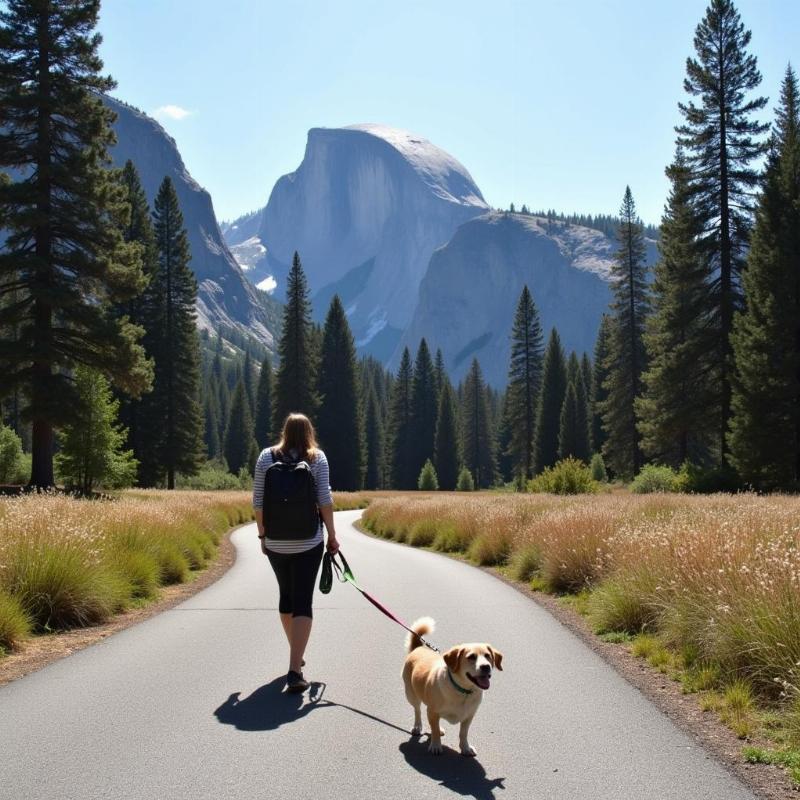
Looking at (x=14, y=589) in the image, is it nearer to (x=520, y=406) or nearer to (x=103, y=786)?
(x=103, y=786)

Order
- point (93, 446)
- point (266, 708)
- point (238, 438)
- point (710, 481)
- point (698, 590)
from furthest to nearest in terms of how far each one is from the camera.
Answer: point (238, 438) → point (93, 446) → point (710, 481) → point (698, 590) → point (266, 708)

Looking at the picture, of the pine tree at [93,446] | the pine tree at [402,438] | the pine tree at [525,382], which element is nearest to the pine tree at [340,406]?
the pine tree at [525,382]

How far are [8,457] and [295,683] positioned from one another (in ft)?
141

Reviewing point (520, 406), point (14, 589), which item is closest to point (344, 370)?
point (520, 406)

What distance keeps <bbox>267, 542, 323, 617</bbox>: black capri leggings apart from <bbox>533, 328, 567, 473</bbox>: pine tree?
6643cm

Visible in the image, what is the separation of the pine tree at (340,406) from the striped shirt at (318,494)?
63.6m

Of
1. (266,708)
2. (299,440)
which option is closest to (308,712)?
(266,708)

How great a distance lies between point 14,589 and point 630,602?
7.37 metres

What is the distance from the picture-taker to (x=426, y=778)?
4.50m

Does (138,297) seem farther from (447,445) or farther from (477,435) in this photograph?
(477,435)

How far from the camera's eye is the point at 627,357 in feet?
164

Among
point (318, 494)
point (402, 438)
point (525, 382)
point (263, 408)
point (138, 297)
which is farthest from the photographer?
point (263, 408)

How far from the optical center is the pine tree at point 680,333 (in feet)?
106

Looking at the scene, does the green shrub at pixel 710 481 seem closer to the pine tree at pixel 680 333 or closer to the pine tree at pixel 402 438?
the pine tree at pixel 680 333
